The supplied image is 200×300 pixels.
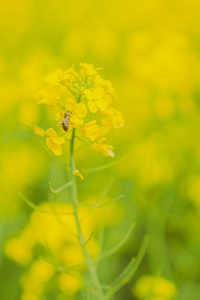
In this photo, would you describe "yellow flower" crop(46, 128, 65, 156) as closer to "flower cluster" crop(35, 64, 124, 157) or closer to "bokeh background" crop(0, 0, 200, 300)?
"flower cluster" crop(35, 64, 124, 157)

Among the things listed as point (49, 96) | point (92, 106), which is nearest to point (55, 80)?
point (49, 96)

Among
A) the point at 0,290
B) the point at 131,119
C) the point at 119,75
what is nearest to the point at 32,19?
the point at 119,75

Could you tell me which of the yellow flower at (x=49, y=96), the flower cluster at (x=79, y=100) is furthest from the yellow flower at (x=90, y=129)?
the yellow flower at (x=49, y=96)

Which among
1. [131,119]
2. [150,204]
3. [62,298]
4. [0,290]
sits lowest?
[0,290]

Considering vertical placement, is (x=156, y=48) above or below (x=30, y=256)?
above

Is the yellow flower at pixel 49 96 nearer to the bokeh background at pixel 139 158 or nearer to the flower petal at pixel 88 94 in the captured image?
the flower petal at pixel 88 94

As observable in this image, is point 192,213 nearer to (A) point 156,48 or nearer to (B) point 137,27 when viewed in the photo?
(A) point 156,48

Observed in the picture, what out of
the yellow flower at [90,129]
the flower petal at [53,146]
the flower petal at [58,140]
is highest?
the yellow flower at [90,129]
